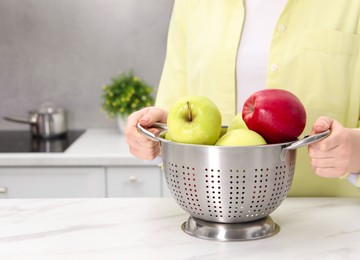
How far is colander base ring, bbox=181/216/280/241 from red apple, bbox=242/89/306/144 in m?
0.15

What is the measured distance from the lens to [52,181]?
2354 millimetres

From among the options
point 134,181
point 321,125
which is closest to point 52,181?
point 134,181

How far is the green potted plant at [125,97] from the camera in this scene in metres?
2.69

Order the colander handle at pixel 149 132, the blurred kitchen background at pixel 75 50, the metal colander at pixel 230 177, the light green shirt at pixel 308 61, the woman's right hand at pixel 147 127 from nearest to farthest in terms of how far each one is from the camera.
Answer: the metal colander at pixel 230 177 < the colander handle at pixel 149 132 < the woman's right hand at pixel 147 127 < the light green shirt at pixel 308 61 < the blurred kitchen background at pixel 75 50

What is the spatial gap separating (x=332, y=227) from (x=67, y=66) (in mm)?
2001

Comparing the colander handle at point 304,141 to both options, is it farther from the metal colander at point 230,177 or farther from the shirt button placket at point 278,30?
the shirt button placket at point 278,30

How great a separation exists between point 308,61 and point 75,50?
1671mm

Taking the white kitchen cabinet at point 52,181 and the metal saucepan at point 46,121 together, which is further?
the metal saucepan at point 46,121

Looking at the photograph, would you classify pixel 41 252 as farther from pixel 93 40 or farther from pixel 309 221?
pixel 93 40

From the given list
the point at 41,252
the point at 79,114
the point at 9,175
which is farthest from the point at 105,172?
the point at 41,252

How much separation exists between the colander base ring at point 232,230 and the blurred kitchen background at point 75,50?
6.10 ft

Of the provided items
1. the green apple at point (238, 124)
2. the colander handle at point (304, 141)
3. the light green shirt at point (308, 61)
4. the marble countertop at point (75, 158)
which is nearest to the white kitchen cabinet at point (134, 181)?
the marble countertop at point (75, 158)

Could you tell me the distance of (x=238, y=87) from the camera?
1506mm

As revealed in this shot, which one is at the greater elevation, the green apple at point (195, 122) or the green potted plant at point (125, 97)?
the green apple at point (195, 122)
